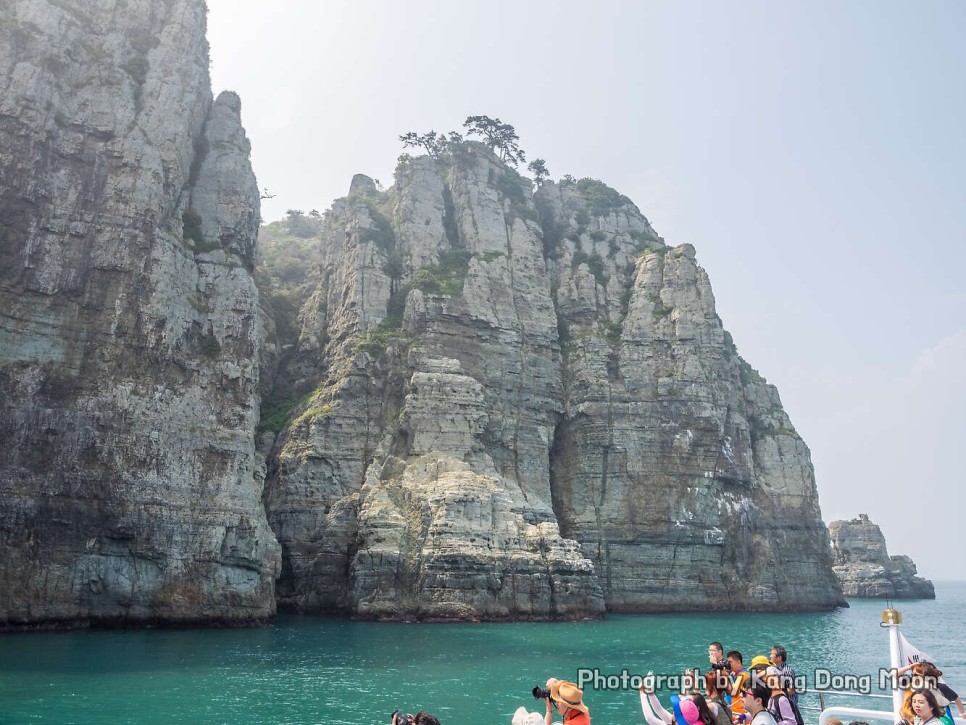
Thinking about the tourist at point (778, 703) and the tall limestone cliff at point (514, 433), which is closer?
the tourist at point (778, 703)

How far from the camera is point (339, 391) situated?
223 ft

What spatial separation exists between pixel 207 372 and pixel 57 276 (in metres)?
Result: 11.4

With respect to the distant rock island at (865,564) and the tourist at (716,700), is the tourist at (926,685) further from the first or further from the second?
the distant rock island at (865,564)

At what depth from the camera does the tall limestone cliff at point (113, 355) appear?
45281mm

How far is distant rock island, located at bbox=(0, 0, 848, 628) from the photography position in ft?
157

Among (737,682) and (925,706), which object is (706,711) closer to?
(737,682)

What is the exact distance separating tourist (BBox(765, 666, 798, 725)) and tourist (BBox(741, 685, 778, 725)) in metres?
0.42

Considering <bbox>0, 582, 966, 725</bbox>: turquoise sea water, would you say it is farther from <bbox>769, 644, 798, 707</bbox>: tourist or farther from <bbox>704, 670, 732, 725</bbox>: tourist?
<bbox>704, 670, 732, 725</bbox>: tourist

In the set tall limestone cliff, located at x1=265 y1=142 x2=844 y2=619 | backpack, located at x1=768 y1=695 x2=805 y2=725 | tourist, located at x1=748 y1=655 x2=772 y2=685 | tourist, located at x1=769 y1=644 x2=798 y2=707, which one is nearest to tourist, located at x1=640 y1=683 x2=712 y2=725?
backpack, located at x1=768 y1=695 x2=805 y2=725

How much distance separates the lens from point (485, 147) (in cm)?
9144

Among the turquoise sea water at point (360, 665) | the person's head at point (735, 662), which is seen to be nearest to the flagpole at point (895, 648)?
the person's head at point (735, 662)

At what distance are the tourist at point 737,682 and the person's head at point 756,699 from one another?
527 millimetres

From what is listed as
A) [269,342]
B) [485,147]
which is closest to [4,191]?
[269,342]

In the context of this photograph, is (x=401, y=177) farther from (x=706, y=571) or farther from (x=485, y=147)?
(x=706, y=571)
